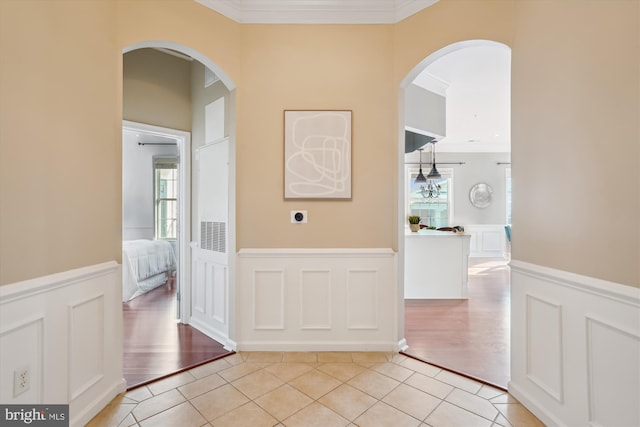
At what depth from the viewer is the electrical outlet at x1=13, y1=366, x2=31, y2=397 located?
1452mm

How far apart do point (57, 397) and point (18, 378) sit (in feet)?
0.96

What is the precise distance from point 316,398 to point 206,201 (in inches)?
84.9

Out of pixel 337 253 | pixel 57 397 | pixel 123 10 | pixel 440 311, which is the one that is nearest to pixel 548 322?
pixel 337 253

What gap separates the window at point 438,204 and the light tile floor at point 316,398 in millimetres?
6642

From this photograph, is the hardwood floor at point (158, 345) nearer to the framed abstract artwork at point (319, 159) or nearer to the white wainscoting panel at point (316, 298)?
the white wainscoting panel at point (316, 298)

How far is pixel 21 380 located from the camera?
1479mm

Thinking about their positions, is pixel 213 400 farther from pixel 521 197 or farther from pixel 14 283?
pixel 521 197

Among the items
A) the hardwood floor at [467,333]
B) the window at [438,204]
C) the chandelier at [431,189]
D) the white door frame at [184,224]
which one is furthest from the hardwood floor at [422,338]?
the window at [438,204]

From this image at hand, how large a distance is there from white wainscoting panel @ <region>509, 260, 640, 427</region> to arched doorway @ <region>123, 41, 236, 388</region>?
2261 millimetres

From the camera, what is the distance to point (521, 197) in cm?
205

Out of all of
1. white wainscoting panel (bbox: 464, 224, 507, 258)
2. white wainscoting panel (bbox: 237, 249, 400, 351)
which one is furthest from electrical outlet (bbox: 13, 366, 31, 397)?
white wainscoting panel (bbox: 464, 224, 507, 258)

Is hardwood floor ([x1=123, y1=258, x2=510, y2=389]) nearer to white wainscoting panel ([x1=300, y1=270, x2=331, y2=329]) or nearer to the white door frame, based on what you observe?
the white door frame

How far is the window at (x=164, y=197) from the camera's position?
639 cm

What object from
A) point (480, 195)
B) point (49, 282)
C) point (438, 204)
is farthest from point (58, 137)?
point (480, 195)
